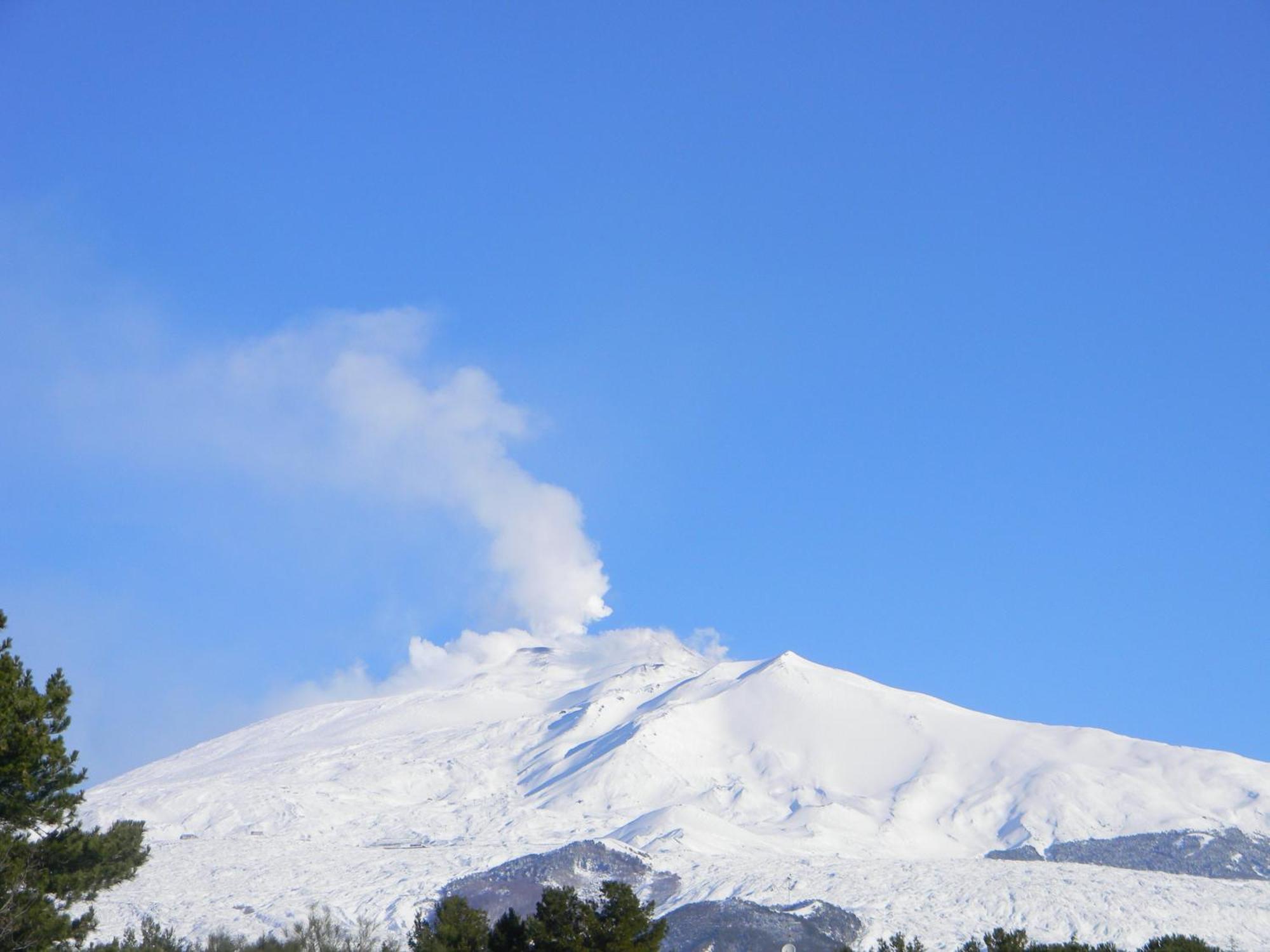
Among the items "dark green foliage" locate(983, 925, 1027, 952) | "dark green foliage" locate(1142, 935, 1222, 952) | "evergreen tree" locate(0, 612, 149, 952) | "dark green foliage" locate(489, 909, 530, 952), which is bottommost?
"dark green foliage" locate(1142, 935, 1222, 952)

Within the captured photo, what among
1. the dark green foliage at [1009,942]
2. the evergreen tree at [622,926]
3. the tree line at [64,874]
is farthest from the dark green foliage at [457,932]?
the dark green foliage at [1009,942]

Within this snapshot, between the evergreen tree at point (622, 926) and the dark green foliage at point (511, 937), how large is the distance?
2.61 m

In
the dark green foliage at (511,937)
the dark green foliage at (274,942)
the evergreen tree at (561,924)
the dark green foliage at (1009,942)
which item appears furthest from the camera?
the dark green foliage at (274,942)

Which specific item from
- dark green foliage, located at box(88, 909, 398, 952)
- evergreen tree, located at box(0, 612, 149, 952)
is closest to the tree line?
evergreen tree, located at box(0, 612, 149, 952)

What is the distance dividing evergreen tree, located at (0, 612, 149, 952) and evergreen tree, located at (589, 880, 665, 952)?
13.8 m

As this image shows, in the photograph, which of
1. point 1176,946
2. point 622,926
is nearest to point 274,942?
point 622,926

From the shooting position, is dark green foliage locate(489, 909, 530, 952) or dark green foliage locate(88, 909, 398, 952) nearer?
dark green foliage locate(489, 909, 530, 952)

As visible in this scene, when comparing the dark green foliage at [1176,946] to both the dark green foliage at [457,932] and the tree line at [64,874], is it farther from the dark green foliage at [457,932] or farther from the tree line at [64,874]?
the dark green foliage at [457,932]

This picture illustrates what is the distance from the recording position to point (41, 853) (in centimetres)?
3105

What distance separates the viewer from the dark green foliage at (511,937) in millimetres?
38469

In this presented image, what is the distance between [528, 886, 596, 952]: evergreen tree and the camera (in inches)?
1430

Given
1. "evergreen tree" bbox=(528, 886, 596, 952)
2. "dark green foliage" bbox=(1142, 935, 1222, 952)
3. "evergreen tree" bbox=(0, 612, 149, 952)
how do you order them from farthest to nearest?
1. "dark green foliage" bbox=(1142, 935, 1222, 952)
2. "evergreen tree" bbox=(528, 886, 596, 952)
3. "evergreen tree" bbox=(0, 612, 149, 952)

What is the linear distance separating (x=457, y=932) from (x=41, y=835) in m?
16.9

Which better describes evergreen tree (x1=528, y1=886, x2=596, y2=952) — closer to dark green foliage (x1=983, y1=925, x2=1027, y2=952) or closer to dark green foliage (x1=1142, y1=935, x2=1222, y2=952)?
dark green foliage (x1=983, y1=925, x2=1027, y2=952)
